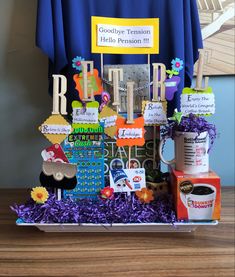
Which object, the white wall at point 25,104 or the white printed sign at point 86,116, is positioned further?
the white wall at point 25,104

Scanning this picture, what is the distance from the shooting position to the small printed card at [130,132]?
0.91m

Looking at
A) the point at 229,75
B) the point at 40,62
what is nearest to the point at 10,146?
the point at 40,62

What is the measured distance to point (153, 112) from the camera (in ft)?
3.07

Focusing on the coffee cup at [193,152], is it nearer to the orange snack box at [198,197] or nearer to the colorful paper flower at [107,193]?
the orange snack box at [198,197]

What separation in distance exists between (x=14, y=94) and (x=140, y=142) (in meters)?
0.55

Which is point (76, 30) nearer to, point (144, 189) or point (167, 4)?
point (167, 4)

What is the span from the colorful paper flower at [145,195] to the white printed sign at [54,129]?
0.23 m

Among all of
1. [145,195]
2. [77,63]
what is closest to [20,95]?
[77,63]

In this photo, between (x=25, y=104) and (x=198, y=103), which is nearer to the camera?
(x=198, y=103)

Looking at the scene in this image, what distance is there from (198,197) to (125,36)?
0.49 m

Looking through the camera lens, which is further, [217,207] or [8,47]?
[8,47]

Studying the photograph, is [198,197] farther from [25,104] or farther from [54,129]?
[25,104]

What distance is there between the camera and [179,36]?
41.1 inches

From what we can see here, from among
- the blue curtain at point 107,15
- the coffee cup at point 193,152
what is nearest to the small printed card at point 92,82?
the blue curtain at point 107,15
